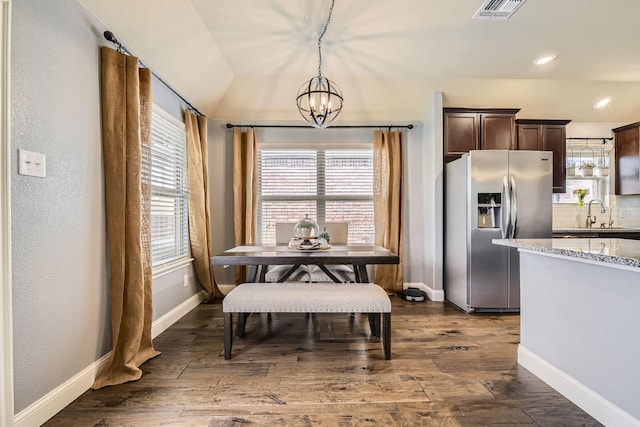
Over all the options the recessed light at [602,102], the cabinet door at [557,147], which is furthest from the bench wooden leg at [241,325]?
the recessed light at [602,102]

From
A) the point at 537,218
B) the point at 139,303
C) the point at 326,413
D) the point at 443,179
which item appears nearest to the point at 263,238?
the point at 139,303

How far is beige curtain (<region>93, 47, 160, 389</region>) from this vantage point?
6.27ft

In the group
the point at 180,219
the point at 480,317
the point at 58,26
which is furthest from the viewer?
the point at 180,219

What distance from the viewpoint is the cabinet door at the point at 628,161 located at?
12.6 feet

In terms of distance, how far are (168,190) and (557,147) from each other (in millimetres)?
→ 4622

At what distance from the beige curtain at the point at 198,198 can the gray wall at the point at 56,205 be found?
1.32m

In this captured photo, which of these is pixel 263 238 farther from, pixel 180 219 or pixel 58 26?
pixel 58 26

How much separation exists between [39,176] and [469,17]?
316 cm

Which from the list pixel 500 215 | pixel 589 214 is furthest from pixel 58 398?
pixel 589 214

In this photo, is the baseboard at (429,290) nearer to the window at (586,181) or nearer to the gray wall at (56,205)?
the window at (586,181)

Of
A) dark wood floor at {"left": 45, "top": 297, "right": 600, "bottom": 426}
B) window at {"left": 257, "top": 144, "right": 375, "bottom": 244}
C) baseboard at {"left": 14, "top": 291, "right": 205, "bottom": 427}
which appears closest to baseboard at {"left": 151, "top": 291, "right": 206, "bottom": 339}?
dark wood floor at {"left": 45, "top": 297, "right": 600, "bottom": 426}

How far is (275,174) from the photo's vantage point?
4.01m

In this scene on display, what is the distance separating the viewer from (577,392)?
161 centimetres

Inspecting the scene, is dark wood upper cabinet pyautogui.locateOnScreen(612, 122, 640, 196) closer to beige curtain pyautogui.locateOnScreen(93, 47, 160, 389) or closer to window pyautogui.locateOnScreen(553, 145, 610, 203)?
window pyautogui.locateOnScreen(553, 145, 610, 203)
